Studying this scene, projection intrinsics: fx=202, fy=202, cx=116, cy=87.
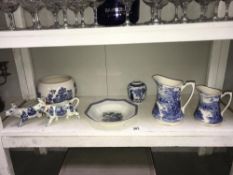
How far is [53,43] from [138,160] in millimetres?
502

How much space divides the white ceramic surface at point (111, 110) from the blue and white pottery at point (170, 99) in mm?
103

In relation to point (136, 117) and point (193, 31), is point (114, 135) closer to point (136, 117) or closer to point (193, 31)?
point (136, 117)

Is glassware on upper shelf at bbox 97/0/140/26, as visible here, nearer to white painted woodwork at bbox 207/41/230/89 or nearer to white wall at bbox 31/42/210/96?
white wall at bbox 31/42/210/96

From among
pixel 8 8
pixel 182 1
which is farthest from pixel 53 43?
pixel 182 1

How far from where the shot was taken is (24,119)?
707mm

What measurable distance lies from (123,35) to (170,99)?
0.27 meters

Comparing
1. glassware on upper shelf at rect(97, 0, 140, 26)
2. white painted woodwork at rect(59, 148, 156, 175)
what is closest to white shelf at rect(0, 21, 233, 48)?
glassware on upper shelf at rect(97, 0, 140, 26)

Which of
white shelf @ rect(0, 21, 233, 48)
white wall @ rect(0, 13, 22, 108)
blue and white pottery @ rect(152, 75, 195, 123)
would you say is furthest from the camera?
white wall @ rect(0, 13, 22, 108)

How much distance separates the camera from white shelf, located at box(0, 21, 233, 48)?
0.56m

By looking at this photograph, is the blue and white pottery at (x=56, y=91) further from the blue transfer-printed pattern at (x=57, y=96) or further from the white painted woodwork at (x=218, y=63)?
the white painted woodwork at (x=218, y=63)

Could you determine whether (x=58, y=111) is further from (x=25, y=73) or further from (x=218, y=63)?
(x=218, y=63)

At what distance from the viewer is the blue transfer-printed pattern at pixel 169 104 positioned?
2.18 feet

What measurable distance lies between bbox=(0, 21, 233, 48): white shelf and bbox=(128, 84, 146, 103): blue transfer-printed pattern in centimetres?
28

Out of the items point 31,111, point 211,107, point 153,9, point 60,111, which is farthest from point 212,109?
point 31,111
